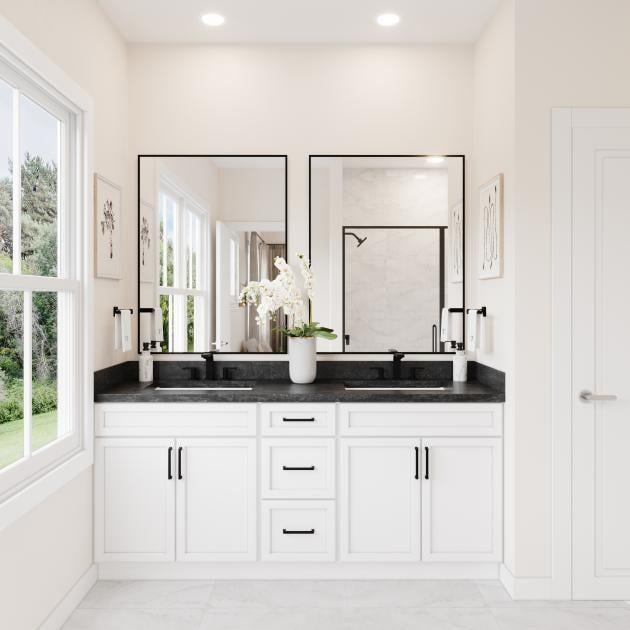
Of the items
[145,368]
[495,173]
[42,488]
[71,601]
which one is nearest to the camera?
[42,488]

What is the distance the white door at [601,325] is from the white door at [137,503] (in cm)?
186

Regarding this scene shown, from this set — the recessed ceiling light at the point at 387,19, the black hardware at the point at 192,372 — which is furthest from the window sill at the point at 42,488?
the recessed ceiling light at the point at 387,19

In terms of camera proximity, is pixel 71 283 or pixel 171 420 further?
pixel 171 420

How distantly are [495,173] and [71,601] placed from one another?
2731mm

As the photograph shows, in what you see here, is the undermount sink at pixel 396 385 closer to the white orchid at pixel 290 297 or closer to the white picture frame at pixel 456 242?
the white orchid at pixel 290 297

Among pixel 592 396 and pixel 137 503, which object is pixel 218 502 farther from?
pixel 592 396

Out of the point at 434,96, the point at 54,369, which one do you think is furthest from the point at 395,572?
the point at 434,96

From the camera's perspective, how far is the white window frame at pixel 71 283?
2451 mm

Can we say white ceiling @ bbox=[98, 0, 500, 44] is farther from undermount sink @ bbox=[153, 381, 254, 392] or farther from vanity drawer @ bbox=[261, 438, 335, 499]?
vanity drawer @ bbox=[261, 438, 335, 499]

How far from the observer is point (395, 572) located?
3.10 metres

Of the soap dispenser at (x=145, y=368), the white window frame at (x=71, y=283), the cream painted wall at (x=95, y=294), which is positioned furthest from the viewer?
the soap dispenser at (x=145, y=368)

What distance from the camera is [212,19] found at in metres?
3.27

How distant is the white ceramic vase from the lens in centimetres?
339

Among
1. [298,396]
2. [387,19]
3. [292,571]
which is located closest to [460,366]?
[298,396]
